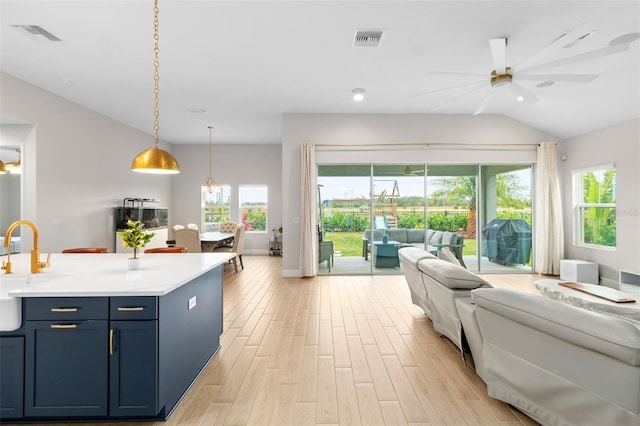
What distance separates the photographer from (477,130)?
631cm

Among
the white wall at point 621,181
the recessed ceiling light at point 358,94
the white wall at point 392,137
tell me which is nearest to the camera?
the white wall at point 621,181

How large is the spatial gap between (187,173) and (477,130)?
7.82m

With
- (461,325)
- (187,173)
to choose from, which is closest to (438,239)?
(461,325)

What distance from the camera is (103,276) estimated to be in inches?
87.2

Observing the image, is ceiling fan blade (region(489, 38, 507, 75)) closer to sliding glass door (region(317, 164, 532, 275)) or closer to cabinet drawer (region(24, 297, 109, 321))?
sliding glass door (region(317, 164, 532, 275))

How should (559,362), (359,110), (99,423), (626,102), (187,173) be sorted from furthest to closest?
1. (187,173)
2. (359,110)
3. (626,102)
4. (99,423)
5. (559,362)

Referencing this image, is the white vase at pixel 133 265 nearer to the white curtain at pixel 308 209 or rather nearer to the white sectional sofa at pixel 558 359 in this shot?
the white sectional sofa at pixel 558 359

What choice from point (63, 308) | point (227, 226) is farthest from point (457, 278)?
point (227, 226)

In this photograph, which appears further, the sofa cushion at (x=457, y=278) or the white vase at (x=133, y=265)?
the sofa cushion at (x=457, y=278)

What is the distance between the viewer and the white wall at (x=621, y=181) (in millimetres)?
4926

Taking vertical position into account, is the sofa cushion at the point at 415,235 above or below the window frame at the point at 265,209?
below

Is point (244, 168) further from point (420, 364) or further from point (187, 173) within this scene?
point (420, 364)

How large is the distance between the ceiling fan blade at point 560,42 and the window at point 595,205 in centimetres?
295

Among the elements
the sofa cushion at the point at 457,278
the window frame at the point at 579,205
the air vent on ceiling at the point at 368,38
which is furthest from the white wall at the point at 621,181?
the air vent on ceiling at the point at 368,38
